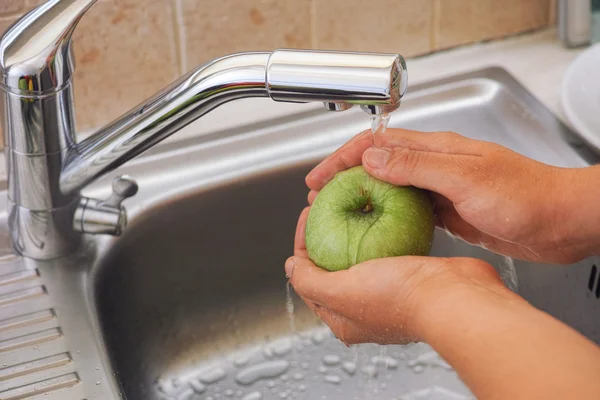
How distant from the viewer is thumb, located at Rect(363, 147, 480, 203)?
74 centimetres

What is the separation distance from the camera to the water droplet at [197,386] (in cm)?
96

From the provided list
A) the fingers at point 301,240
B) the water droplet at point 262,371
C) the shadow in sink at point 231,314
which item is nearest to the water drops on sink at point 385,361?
the shadow in sink at point 231,314

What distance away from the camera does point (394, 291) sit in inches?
26.5

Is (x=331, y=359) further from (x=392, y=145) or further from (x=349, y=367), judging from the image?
(x=392, y=145)

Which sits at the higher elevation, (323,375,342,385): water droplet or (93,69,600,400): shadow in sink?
(93,69,600,400): shadow in sink

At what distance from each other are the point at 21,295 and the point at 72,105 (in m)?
0.20

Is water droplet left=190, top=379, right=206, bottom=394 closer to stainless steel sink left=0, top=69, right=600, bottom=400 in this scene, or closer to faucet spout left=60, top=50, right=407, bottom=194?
stainless steel sink left=0, top=69, right=600, bottom=400

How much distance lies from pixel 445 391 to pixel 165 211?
1.26ft

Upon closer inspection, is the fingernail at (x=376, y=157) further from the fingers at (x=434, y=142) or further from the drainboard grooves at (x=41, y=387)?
the drainboard grooves at (x=41, y=387)

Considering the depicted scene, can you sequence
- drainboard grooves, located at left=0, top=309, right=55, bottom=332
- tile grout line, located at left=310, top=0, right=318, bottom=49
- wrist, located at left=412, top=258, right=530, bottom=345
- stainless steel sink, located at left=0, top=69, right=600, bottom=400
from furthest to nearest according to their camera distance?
tile grout line, located at left=310, top=0, right=318, bottom=49
stainless steel sink, located at left=0, top=69, right=600, bottom=400
drainboard grooves, located at left=0, top=309, right=55, bottom=332
wrist, located at left=412, top=258, right=530, bottom=345

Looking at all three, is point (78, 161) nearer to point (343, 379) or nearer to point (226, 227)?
point (226, 227)

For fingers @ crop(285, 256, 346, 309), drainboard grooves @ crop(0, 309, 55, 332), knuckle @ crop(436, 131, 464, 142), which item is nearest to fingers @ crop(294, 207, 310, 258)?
fingers @ crop(285, 256, 346, 309)

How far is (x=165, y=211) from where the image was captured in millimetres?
948

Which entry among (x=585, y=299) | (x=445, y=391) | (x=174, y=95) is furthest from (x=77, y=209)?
(x=585, y=299)
